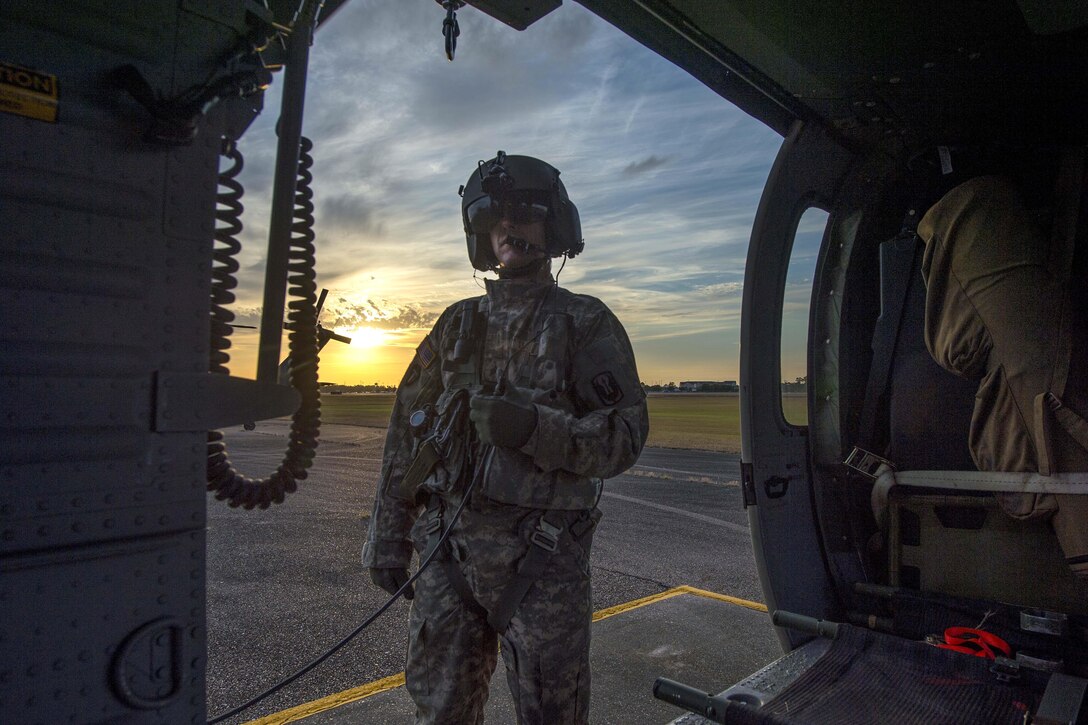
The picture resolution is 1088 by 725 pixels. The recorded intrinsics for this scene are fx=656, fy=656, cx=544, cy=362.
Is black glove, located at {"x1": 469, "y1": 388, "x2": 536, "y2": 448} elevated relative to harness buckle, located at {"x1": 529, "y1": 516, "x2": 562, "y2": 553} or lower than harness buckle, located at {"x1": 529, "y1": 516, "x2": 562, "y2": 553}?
elevated

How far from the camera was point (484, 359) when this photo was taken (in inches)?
89.7

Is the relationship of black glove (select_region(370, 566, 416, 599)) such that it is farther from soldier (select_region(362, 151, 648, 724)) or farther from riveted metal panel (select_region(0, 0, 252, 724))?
riveted metal panel (select_region(0, 0, 252, 724))

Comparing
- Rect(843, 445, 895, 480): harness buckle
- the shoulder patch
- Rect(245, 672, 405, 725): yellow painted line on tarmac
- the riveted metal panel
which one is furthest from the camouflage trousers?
Rect(843, 445, 895, 480): harness buckle

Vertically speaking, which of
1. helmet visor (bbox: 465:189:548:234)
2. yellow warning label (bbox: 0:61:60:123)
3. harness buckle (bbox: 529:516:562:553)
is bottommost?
harness buckle (bbox: 529:516:562:553)

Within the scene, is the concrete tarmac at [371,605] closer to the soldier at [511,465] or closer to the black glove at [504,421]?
the soldier at [511,465]

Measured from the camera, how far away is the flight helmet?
2338 mm

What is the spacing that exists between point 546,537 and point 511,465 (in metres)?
0.24

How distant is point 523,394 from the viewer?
2.09 meters

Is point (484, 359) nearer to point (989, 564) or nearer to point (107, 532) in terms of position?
point (107, 532)

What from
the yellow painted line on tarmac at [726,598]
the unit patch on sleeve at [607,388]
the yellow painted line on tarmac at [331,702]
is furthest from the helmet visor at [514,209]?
the yellow painted line on tarmac at [726,598]

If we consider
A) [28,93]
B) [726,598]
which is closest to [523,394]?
[28,93]

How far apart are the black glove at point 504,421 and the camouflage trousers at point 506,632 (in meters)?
0.26

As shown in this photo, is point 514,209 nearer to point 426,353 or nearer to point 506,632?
point 426,353

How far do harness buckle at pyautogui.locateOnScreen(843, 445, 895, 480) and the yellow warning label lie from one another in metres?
2.82
